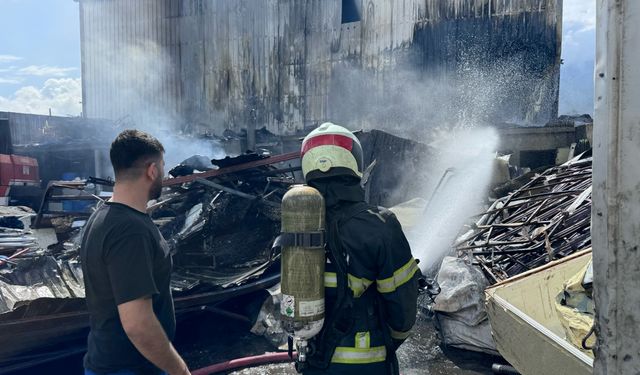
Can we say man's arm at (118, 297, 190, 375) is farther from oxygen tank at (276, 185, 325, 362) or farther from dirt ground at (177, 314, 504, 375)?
dirt ground at (177, 314, 504, 375)

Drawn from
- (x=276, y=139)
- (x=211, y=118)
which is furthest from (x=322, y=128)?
(x=211, y=118)

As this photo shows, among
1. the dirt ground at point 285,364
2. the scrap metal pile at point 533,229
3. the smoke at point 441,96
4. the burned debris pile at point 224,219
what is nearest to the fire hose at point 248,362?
the dirt ground at point 285,364

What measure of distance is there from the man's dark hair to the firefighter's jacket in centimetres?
98

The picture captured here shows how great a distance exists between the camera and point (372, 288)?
2154mm

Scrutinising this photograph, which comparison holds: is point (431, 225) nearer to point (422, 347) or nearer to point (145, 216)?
point (422, 347)

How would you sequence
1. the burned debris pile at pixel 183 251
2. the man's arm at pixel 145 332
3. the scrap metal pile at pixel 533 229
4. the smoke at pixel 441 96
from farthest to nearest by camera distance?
1. the smoke at pixel 441 96
2. the scrap metal pile at pixel 533 229
3. the burned debris pile at pixel 183 251
4. the man's arm at pixel 145 332

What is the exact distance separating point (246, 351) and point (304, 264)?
3.40 meters

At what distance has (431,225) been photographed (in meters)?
6.90

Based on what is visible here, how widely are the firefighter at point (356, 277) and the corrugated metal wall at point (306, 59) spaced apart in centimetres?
987

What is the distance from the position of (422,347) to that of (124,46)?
16628 millimetres

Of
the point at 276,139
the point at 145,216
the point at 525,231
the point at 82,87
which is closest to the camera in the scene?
the point at 145,216

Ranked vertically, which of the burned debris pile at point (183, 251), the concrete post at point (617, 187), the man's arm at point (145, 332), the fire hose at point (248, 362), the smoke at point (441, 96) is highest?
the smoke at point (441, 96)

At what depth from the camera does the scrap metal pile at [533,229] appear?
471cm

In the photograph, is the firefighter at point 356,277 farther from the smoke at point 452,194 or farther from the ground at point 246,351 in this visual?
the smoke at point 452,194
